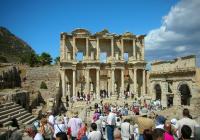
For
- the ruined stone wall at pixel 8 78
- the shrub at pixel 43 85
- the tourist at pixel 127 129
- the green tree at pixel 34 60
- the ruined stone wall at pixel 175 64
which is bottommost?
the tourist at pixel 127 129

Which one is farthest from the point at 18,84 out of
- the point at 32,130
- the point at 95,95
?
the point at 32,130

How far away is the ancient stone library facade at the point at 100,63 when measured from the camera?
45.2m

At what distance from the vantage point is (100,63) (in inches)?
1810

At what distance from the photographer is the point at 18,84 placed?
41.1 m

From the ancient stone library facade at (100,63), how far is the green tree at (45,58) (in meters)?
15.2

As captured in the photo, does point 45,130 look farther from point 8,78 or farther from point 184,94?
point 184,94

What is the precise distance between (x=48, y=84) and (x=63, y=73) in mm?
3048

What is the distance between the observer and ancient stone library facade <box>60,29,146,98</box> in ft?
148

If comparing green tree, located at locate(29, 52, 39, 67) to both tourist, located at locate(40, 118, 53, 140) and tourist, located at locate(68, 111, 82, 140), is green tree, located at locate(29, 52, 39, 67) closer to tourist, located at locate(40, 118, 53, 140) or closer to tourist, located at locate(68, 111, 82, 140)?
tourist, located at locate(68, 111, 82, 140)

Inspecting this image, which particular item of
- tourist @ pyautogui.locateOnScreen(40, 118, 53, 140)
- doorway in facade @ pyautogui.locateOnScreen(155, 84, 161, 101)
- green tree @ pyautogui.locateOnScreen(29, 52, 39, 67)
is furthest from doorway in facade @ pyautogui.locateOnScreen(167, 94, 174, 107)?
Answer: tourist @ pyautogui.locateOnScreen(40, 118, 53, 140)

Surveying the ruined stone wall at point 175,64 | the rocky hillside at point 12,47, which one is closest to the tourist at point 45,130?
the ruined stone wall at point 175,64

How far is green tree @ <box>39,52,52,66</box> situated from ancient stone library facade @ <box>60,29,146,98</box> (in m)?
15.2

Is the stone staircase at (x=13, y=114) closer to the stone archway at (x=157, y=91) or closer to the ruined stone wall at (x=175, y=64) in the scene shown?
the ruined stone wall at (x=175, y=64)

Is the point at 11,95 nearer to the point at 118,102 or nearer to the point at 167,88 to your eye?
the point at 118,102
